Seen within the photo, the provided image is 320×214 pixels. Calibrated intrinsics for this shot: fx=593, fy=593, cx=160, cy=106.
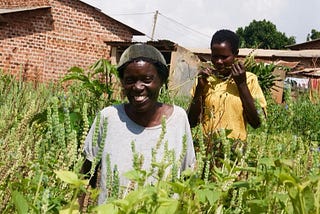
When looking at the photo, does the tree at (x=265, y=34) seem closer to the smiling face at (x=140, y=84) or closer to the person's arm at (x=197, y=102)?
the person's arm at (x=197, y=102)

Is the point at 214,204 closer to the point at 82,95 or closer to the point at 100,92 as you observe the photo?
the point at 100,92

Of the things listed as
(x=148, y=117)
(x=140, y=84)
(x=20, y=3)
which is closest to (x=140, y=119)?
(x=148, y=117)

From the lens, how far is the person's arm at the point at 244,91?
2785 mm

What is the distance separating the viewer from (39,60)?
15008mm

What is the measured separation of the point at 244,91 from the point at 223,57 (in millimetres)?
226

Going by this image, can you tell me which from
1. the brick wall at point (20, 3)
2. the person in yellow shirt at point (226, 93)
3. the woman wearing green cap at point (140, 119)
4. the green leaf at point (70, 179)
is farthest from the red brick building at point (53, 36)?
the green leaf at point (70, 179)

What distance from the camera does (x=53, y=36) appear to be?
607 inches

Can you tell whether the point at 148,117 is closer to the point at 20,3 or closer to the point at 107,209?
the point at 107,209

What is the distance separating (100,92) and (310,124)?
18.2ft

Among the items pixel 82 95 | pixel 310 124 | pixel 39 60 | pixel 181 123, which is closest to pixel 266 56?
pixel 39 60

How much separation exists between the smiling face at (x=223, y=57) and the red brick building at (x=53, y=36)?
38.7 ft

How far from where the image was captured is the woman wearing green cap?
6.61 feet

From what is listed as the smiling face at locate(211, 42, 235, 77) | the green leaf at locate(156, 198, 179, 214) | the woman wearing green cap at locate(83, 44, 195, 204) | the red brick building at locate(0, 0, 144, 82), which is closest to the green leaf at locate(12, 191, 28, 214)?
the green leaf at locate(156, 198, 179, 214)

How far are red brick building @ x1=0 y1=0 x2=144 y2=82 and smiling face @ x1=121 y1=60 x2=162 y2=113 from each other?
12572 mm
